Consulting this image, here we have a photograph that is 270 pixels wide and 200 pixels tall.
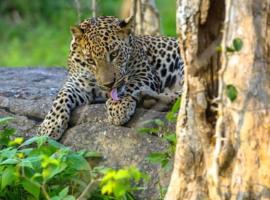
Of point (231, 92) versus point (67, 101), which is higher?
point (231, 92)

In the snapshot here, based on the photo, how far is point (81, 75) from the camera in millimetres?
9789

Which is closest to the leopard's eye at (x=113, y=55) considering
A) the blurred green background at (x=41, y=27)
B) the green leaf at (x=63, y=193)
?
the green leaf at (x=63, y=193)

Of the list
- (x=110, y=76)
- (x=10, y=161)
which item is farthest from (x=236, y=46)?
(x=110, y=76)

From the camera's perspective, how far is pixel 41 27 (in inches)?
758

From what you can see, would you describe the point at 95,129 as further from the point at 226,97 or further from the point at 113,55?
the point at 226,97

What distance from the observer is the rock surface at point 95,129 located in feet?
27.9

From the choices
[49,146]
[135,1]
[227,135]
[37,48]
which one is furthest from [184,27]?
[37,48]

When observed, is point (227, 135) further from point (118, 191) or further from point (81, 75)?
point (81, 75)

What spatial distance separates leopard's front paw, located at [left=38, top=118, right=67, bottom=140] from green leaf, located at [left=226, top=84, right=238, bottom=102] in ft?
9.49

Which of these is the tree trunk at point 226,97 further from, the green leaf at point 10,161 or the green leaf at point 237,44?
the green leaf at point 10,161

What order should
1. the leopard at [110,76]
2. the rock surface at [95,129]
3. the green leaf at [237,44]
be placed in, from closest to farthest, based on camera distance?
1. the green leaf at [237,44]
2. the rock surface at [95,129]
3. the leopard at [110,76]

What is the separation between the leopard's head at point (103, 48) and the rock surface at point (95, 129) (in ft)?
0.93

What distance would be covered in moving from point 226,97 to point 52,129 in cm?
284

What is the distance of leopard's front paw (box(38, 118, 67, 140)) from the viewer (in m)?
8.99
